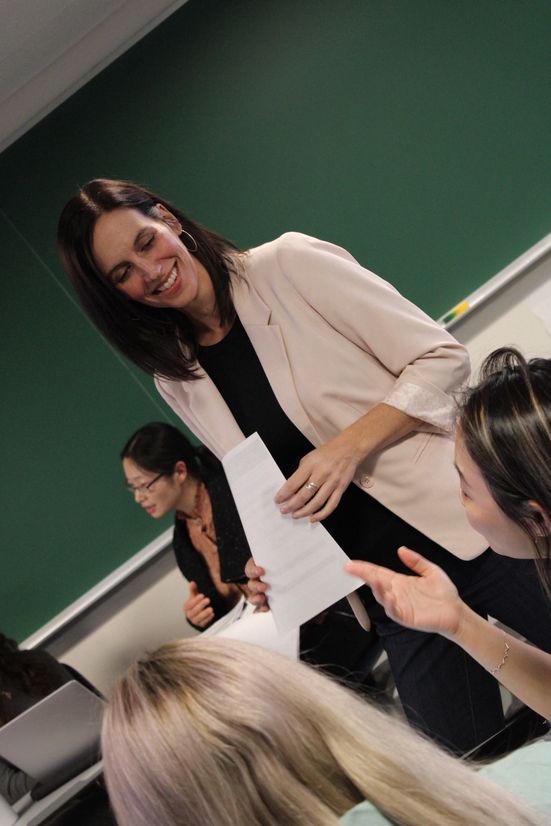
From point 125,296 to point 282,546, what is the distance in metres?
0.57

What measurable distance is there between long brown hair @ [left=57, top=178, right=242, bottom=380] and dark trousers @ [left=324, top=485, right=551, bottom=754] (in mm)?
493

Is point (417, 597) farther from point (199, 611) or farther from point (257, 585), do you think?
point (199, 611)

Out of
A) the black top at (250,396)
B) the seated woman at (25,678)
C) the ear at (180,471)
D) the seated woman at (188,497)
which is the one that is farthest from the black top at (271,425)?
the seated woman at (25,678)

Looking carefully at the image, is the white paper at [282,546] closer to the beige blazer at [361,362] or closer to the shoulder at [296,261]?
the beige blazer at [361,362]

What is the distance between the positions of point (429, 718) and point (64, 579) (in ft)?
8.95

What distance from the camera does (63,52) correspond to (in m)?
3.33

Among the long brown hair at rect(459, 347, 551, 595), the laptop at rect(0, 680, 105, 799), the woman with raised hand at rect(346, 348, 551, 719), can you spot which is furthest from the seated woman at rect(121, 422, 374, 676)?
the long brown hair at rect(459, 347, 551, 595)

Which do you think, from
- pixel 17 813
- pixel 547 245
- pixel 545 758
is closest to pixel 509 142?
pixel 547 245

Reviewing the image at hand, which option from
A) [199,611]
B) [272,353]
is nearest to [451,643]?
[272,353]

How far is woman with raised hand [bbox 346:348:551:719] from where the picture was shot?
1124 millimetres

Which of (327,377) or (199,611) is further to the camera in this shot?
(199,611)

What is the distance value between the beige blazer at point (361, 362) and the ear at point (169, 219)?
16 cm

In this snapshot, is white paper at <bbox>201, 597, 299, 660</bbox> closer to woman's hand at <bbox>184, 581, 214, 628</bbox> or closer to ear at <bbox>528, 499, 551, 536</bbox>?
woman's hand at <bbox>184, 581, 214, 628</bbox>

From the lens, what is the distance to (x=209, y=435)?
66.4 inches
